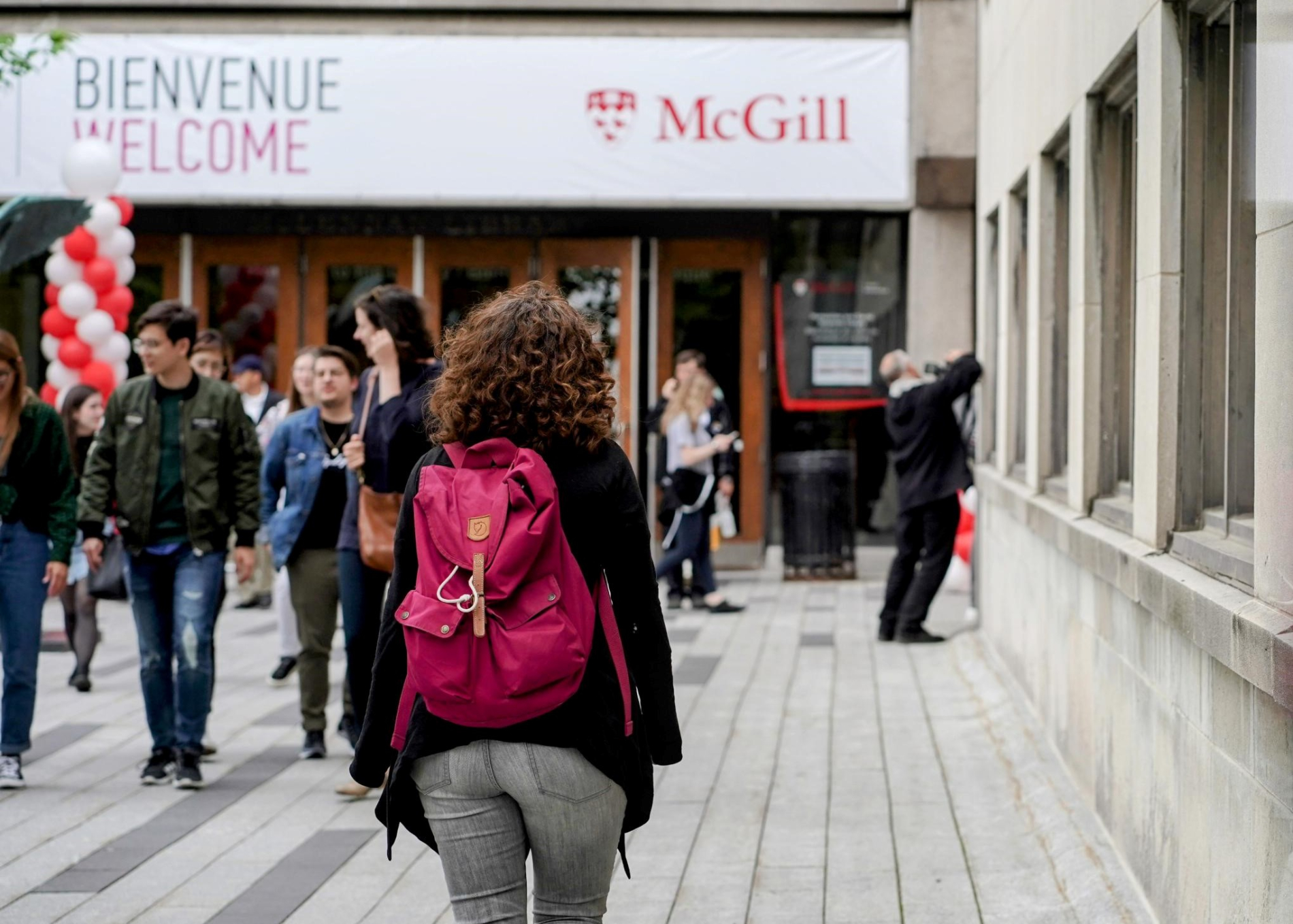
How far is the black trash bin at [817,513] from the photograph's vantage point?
49.1 feet

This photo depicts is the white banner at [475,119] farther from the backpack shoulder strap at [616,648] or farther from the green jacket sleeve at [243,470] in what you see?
the backpack shoulder strap at [616,648]

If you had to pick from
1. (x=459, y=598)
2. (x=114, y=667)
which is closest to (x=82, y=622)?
(x=114, y=667)

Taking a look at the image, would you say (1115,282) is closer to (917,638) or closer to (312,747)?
(312,747)

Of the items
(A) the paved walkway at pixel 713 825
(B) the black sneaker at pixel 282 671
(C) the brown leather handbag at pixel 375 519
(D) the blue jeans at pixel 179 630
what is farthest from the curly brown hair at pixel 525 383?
(B) the black sneaker at pixel 282 671

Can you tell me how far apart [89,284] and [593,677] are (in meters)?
10.5

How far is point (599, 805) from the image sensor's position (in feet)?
10.6

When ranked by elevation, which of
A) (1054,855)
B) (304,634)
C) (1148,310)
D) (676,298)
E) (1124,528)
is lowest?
(1054,855)

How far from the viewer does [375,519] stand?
6.91 m

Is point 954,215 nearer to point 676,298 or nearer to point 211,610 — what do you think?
point 676,298

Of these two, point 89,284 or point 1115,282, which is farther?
point 89,284

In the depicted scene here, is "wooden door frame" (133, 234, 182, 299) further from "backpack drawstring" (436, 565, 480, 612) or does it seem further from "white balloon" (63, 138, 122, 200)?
"backpack drawstring" (436, 565, 480, 612)

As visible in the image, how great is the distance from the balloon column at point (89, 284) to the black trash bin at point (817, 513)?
5.44 m

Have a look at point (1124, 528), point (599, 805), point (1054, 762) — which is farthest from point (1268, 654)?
point (1054, 762)

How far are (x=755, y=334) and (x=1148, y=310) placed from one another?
36.6ft
